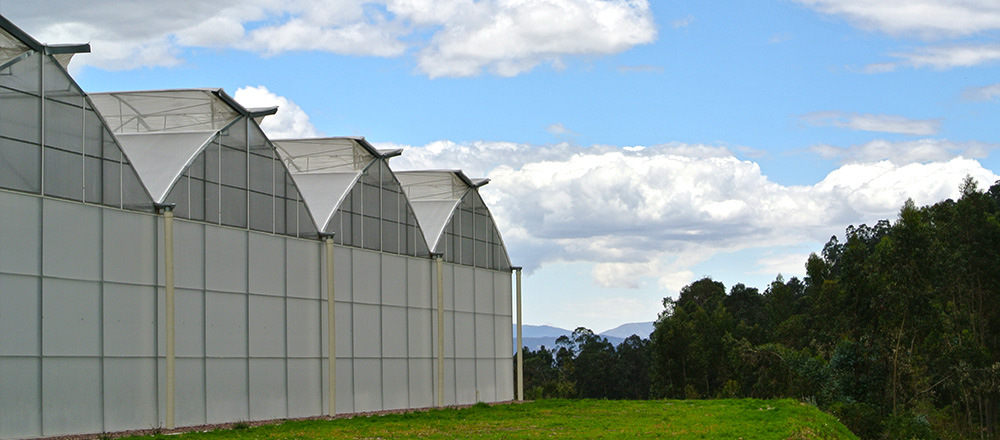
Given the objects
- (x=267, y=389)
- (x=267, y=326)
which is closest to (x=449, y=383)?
Answer: (x=267, y=389)

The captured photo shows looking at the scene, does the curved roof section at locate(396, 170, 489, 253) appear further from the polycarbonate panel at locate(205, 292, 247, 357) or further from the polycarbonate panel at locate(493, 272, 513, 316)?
the polycarbonate panel at locate(205, 292, 247, 357)

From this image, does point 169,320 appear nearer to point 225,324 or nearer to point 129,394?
point 129,394

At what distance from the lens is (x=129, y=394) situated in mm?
33062

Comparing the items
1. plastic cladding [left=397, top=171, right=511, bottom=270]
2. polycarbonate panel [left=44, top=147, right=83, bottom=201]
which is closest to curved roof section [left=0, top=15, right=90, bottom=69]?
polycarbonate panel [left=44, top=147, right=83, bottom=201]

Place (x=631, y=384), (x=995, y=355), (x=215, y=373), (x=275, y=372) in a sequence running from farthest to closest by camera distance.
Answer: (x=631, y=384)
(x=995, y=355)
(x=275, y=372)
(x=215, y=373)

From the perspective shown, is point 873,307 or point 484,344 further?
point 873,307

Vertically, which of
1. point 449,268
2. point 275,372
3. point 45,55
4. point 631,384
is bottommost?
point 631,384

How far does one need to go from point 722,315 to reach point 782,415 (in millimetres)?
68203

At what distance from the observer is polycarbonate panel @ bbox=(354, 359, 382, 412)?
4671 cm

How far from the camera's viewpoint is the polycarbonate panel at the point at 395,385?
49.0 metres

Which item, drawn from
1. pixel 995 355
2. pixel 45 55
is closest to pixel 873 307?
pixel 995 355

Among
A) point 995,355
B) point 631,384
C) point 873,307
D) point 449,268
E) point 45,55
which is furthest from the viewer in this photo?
point 631,384

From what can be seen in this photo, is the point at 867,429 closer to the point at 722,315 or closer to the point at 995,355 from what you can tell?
the point at 995,355

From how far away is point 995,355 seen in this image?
8969 centimetres
